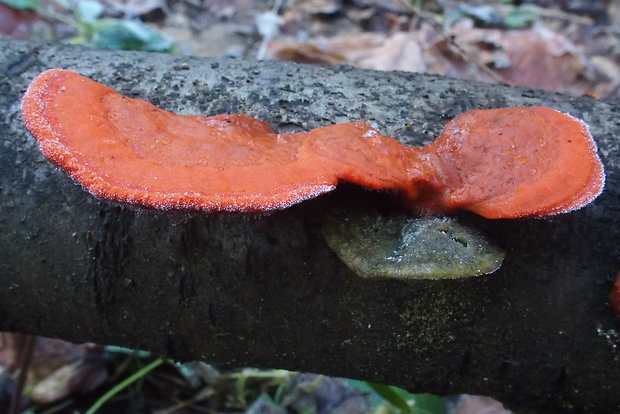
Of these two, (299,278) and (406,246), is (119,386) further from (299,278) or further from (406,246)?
(406,246)

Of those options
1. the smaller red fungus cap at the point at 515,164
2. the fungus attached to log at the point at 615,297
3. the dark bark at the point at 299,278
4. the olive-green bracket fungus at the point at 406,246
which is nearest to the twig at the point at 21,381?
the dark bark at the point at 299,278

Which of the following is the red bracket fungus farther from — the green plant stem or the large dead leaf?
the large dead leaf

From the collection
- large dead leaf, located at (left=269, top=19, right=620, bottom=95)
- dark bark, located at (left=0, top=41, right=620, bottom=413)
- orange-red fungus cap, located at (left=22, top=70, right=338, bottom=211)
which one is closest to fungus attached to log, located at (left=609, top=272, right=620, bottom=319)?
dark bark, located at (left=0, top=41, right=620, bottom=413)

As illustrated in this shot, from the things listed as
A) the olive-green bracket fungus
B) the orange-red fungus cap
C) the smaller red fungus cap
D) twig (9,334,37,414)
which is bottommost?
twig (9,334,37,414)

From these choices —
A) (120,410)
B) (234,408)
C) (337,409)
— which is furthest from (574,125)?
(120,410)

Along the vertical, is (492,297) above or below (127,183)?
below

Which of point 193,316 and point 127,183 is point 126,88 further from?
point 193,316
